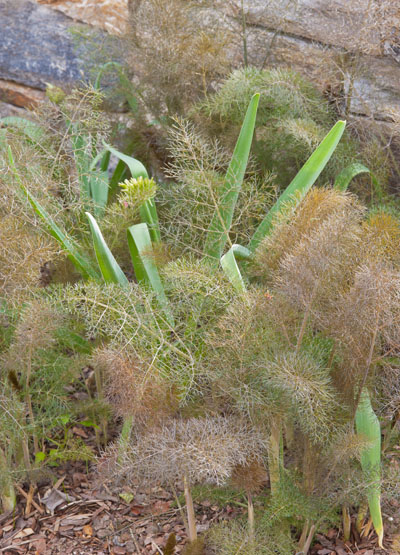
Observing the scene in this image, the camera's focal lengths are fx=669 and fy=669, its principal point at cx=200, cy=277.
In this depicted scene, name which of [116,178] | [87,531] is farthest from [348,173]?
[87,531]

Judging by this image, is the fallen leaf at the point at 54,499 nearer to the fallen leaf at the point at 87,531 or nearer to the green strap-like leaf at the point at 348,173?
the fallen leaf at the point at 87,531

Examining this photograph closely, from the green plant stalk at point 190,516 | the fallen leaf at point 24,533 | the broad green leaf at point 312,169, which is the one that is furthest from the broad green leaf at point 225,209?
the fallen leaf at point 24,533

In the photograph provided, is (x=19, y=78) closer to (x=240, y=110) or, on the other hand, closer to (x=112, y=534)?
(x=240, y=110)

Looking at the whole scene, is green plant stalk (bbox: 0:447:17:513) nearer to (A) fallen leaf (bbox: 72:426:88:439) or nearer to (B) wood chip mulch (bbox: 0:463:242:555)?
(B) wood chip mulch (bbox: 0:463:242:555)

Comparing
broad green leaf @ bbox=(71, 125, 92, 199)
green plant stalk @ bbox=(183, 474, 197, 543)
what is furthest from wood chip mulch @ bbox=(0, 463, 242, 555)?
broad green leaf @ bbox=(71, 125, 92, 199)

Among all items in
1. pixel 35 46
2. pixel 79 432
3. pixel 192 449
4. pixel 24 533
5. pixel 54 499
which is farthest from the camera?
pixel 35 46

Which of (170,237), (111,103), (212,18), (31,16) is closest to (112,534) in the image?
(170,237)

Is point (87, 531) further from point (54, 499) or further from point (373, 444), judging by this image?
point (373, 444)
